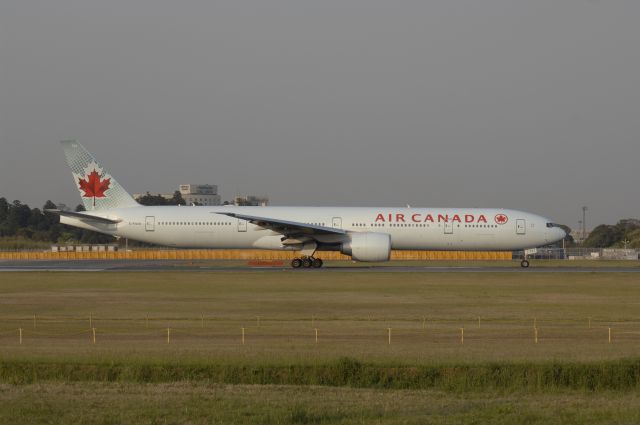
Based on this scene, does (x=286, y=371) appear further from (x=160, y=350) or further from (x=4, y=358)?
(x=4, y=358)

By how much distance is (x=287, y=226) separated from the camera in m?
51.9

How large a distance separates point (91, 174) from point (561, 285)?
3004 centimetres

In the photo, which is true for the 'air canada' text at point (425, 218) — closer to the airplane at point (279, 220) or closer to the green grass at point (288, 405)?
the airplane at point (279, 220)

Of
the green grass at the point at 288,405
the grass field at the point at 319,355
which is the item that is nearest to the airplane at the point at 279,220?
the grass field at the point at 319,355

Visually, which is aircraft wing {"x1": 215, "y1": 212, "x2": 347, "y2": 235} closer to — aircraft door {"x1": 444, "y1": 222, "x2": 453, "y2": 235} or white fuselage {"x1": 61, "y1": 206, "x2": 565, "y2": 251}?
white fuselage {"x1": 61, "y1": 206, "x2": 565, "y2": 251}

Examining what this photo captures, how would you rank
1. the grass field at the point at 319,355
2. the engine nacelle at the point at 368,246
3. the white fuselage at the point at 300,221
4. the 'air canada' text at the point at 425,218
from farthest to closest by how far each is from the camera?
1. the 'air canada' text at the point at 425,218
2. the white fuselage at the point at 300,221
3. the engine nacelle at the point at 368,246
4. the grass field at the point at 319,355

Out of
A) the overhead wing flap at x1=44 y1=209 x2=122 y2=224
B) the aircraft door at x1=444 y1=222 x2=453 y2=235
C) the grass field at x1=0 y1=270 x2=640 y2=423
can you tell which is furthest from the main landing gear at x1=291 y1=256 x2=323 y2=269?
the grass field at x1=0 y1=270 x2=640 y2=423

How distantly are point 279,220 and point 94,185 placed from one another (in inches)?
478

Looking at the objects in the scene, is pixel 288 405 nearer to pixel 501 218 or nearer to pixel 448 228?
pixel 448 228

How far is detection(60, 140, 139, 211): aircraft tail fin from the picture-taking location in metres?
55.9

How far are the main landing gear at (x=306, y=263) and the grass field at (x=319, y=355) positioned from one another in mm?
14716

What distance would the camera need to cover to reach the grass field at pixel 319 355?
12.7 meters

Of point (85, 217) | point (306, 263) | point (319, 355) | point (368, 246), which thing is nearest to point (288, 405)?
point (319, 355)

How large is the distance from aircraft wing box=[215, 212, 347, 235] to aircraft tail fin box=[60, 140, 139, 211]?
8263 mm
